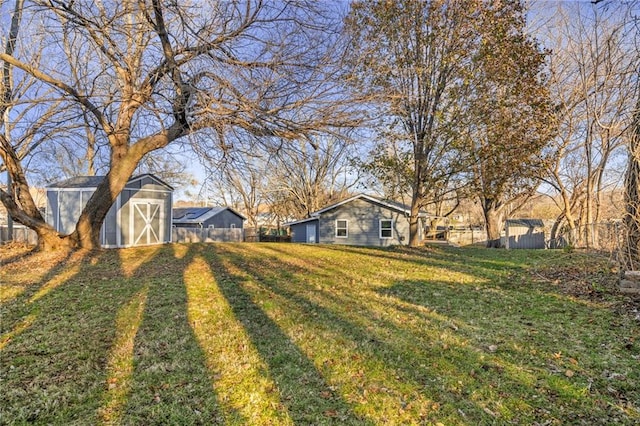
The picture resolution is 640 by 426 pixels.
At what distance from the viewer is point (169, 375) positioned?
3.28 meters

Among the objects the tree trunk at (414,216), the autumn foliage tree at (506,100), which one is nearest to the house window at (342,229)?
the tree trunk at (414,216)

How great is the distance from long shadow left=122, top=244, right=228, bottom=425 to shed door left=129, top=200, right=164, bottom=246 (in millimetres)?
11053

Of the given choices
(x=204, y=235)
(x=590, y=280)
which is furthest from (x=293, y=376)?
(x=204, y=235)

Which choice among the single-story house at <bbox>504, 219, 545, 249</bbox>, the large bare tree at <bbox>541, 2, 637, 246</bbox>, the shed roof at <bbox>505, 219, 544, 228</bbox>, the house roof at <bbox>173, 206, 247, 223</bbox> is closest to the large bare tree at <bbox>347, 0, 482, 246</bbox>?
the large bare tree at <bbox>541, 2, 637, 246</bbox>

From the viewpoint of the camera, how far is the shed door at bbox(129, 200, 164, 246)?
15.4m

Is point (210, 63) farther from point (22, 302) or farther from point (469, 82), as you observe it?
point (469, 82)

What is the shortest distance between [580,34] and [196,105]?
14.6 m

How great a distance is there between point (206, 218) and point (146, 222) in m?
13.0

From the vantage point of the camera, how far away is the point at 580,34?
13680mm

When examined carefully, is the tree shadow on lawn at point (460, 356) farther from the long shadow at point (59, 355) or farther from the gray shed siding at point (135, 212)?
the gray shed siding at point (135, 212)

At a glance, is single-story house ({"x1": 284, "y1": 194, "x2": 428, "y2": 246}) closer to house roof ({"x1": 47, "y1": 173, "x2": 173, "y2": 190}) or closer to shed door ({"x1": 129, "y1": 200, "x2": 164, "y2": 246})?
shed door ({"x1": 129, "y1": 200, "x2": 164, "y2": 246})

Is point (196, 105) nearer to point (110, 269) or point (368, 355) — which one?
point (368, 355)

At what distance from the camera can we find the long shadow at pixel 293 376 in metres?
2.71

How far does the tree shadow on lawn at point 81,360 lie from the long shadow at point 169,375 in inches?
0.4
